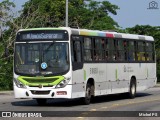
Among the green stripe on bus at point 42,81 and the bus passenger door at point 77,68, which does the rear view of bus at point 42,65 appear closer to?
the green stripe on bus at point 42,81

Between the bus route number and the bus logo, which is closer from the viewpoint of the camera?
the bus logo

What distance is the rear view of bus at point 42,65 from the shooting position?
20.5 meters

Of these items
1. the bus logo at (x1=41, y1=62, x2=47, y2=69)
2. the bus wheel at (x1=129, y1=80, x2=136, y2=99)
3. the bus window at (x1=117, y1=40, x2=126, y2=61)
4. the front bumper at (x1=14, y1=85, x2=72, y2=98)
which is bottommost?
the bus wheel at (x1=129, y1=80, x2=136, y2=99)

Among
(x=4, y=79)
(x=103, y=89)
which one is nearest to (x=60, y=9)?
(x=4, y=79)

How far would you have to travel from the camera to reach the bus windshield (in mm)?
20688

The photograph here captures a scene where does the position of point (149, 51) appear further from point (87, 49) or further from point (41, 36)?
point (41, 36)

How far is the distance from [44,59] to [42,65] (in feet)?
0.80

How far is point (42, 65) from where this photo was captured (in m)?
20.8

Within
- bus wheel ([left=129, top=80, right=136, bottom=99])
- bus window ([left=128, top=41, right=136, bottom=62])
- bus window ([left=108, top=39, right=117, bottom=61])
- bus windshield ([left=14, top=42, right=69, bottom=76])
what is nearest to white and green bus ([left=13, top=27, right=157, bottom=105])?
bus windshield ([left=14, top=42, right=69, bottom=76])

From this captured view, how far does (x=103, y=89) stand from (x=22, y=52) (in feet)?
14.4

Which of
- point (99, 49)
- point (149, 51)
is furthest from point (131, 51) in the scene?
point (99, 49)

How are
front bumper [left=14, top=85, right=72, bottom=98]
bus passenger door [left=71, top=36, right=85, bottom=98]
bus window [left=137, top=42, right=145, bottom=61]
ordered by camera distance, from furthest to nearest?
bus window [left=137, top=42, right=145, bottom=61] → bus passenger door [left=71, top=36, right=85, bottom=98] → front bumper [left=14, top=85, right=72, bottom=98]

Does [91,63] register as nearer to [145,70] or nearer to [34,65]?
[34,65]

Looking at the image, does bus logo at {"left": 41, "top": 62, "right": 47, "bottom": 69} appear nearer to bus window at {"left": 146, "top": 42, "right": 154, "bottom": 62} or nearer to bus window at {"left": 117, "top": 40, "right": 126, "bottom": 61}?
bus window at {"left": 117, "top": 40, "right": 126, "bottom": 61}
